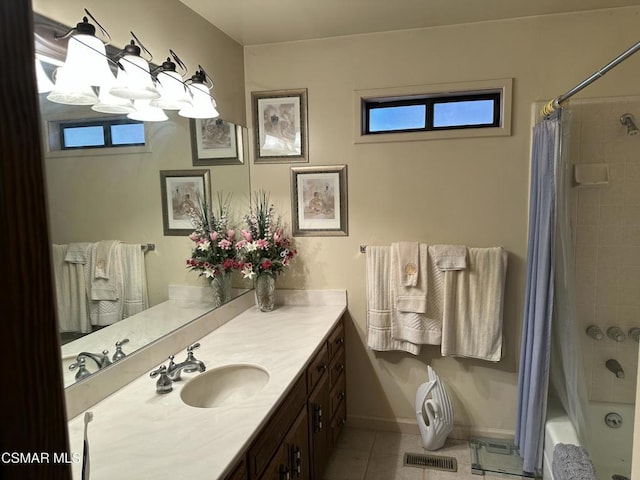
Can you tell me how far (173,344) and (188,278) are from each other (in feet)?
1.16

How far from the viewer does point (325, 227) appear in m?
2.80

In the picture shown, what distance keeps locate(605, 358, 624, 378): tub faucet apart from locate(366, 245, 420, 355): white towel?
111 centimetres

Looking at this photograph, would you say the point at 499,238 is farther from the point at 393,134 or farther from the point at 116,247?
the point at 116,247

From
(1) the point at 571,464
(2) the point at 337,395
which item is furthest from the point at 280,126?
(1) the point at 571,464

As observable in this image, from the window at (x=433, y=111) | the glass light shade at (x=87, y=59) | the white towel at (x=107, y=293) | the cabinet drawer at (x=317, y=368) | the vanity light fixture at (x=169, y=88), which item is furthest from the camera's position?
the window at (x=433, y=111)

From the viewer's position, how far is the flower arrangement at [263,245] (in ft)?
8.42

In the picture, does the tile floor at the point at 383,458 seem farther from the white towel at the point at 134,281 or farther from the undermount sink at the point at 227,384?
the white towel at the point at 134,281

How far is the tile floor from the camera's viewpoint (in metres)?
2.40

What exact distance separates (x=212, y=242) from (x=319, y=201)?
31.2 inches

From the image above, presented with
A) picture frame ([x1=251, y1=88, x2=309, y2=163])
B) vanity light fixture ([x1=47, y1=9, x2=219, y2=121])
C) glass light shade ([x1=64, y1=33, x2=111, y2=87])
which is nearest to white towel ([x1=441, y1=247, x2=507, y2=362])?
picture frame ([x1=251, y1=88, x2=309, y2=163])

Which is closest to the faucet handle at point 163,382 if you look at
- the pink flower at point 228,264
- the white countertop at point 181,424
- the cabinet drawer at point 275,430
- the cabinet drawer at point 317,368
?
the white countertop at point 181,424

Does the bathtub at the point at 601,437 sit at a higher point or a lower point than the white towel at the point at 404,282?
lower

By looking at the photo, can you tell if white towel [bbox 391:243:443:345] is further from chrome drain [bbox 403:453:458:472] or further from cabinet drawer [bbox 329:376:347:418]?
chrome drain [bbox 403:453:458:472]

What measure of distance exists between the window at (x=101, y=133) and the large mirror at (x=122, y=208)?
2 cm
